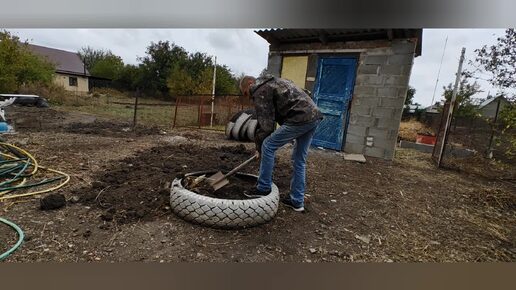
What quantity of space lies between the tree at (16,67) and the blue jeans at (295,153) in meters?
13.3

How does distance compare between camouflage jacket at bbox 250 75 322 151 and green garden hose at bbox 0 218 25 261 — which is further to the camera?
camouflage jacket at bbox 250 75 322 151

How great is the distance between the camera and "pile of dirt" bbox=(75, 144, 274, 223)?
2395 mm

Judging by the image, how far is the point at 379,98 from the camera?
5.57 metres

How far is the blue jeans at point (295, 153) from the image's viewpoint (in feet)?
8.18

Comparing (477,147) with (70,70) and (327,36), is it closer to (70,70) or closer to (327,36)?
(327,36)

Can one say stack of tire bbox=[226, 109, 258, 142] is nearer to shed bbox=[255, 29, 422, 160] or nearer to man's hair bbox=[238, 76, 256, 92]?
shed bbox=[255, 29, 422, 160]

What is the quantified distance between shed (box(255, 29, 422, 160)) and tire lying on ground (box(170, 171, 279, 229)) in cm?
416

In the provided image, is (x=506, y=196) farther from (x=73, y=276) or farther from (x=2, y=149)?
(x=2, y=149)

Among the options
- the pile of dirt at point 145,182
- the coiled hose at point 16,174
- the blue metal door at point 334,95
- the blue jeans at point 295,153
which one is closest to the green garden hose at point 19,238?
the coiled hose at point 16,174

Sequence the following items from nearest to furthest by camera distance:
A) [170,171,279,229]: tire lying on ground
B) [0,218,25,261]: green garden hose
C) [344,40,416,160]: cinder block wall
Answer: [0,218,25,261]: green garden hose
[170,171,279,229]: tire lying on ground
[344,40,416,160]: cinder block wall

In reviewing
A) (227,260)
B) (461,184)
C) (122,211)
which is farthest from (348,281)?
(461,184)

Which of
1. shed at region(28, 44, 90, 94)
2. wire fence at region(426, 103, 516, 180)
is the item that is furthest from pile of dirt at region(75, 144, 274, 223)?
shed at region(28, 44, 90, 94)

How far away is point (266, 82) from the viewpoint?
2.43m

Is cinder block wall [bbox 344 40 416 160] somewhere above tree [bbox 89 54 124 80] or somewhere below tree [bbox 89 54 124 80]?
below
